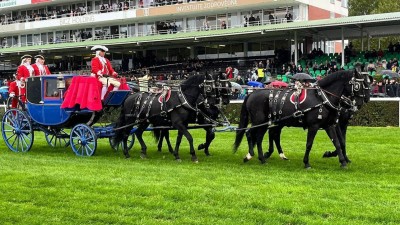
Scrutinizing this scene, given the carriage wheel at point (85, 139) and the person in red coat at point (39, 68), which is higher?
the person in red coat at point (39, 68)

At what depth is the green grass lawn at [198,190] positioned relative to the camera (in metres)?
6.71

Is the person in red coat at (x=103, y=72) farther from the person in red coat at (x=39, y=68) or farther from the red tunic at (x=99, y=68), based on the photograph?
the person in red coat at (x=39, y=68)

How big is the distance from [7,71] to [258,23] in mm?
24635

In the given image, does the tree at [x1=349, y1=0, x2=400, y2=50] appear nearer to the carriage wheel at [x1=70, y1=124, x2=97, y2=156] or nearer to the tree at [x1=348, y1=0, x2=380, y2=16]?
the tree at [x1=348, y1=0, x2=380, y2=16]

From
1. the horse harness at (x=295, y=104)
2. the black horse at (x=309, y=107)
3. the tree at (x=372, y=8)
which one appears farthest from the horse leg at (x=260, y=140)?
the tree at (x=372, y=8)

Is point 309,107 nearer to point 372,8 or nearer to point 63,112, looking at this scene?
point 63,112

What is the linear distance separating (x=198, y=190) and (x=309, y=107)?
3.61 metres

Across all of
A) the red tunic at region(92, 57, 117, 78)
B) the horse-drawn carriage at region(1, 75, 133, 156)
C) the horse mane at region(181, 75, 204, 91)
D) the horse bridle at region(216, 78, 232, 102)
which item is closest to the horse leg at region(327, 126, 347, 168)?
the horse bridle at region(216, 78, 232, 102)

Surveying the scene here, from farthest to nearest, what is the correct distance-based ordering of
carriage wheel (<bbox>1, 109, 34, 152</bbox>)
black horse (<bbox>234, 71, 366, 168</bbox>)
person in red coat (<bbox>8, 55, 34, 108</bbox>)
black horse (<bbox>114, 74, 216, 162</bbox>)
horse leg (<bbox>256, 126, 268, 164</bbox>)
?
person in red coat (<bbox>8, 55, 34, 108</bbox>), carriage wheel (<bbox>1, 109, 34, 152</bbox>), black horse (<bbox>114, 74, 216, 162</bbox>), horse leg (<bbox>256, 126, 268, 164</bbox>), black horse (<bbox>234, 71, 366, 168</bbox>)

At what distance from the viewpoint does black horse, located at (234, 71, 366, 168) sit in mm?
10570

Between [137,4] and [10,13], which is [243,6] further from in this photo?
[10,13]

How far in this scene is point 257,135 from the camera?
11500 millimetres

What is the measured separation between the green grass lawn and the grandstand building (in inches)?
889

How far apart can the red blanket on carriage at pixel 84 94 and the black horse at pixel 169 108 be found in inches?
28.7
